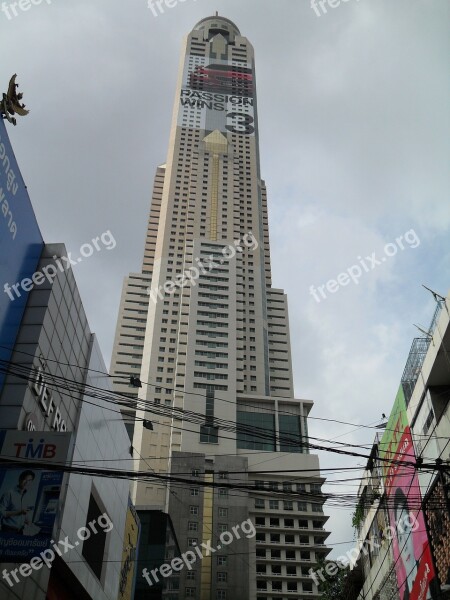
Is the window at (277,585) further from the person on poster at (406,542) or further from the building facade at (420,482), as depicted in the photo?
the person on poster at (406,542)

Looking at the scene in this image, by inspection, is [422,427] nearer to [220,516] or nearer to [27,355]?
[27,355]

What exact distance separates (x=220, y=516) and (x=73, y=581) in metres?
57.8

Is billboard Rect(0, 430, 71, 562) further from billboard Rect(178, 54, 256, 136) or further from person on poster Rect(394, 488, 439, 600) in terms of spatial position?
billboard Rect(178, 54, 256, 136)

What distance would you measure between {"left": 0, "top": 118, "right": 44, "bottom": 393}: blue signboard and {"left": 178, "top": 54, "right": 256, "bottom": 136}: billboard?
4544 inches

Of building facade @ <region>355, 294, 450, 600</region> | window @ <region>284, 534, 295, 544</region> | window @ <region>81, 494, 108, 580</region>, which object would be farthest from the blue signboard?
window @ <region>284, 534, 295, 544</region>

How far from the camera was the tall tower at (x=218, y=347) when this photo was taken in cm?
7519

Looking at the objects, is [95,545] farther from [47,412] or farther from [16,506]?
[16,506]

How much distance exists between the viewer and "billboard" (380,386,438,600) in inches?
1005

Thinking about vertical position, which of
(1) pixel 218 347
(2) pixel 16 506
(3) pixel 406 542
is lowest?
(2) pixel 16 506

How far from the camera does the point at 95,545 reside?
24.7 m

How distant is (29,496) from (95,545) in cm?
1189

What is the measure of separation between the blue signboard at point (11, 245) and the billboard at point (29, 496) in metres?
2.99

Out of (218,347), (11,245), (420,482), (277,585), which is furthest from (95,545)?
(218,347)

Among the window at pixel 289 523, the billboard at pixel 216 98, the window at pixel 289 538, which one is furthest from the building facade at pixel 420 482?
the billboard at pixel 216 98
